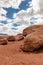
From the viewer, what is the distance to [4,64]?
895cm

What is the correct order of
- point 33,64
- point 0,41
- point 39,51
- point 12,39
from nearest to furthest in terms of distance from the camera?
1. point 33,64
2. point 39,51
3. point 0,41
4. point 12,39

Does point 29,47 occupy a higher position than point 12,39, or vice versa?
A: point 29,47

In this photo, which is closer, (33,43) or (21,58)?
(21,58)

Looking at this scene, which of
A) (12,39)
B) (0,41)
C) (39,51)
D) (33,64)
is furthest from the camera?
(12,39)

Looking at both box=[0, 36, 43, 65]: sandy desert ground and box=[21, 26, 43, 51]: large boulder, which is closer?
box=[0, 36, 43, 65]: sandy desert ground

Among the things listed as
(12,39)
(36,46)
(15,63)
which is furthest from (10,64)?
(12,39)

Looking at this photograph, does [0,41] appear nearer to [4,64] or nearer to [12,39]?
[12,39]

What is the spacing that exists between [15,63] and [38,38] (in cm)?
537

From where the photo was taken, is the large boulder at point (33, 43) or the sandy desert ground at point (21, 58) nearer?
the sandy desert ground at point (21, 58)

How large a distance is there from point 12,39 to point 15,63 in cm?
1652

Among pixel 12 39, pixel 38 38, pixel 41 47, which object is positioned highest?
pixel 38 38

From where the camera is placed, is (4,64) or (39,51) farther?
(39,51)

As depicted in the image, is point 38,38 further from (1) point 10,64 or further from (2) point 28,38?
(1) point 10,64

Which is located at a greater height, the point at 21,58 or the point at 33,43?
the point at 33,43
